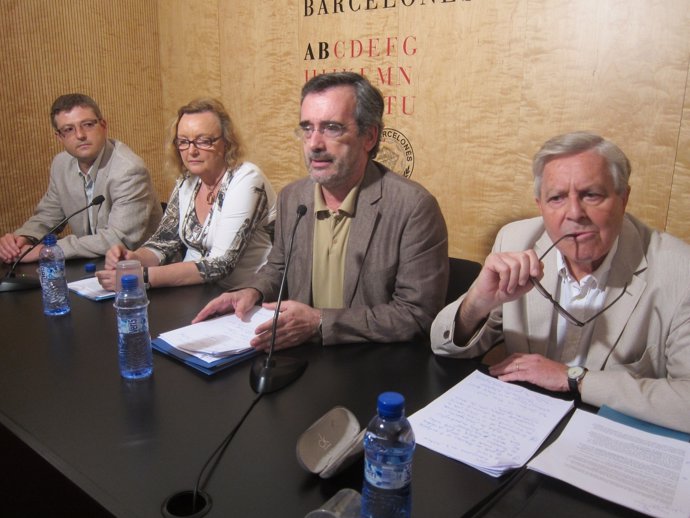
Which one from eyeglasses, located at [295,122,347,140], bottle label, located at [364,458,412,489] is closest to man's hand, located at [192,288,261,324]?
eyeglasses, located at [295,122,347,140]

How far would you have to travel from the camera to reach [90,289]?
5.92 ft

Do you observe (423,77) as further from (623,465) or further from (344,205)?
(623,465)

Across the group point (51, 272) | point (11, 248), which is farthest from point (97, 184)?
point (51, 272)

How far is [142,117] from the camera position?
12.3ft

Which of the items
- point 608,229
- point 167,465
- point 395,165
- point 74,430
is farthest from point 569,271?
point 395,165

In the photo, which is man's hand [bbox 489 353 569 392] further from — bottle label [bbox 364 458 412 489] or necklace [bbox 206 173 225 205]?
necklace [bbox 206 173 225 205]

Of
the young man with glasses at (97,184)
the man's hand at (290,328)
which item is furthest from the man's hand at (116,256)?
the man's hand at (290,328)

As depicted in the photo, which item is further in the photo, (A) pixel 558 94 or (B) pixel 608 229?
(A) pixel 558 94

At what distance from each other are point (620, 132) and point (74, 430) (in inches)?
82.6

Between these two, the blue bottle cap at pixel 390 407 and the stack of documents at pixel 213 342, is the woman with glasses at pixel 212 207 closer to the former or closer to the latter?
the stack of documents at pixel 213 342

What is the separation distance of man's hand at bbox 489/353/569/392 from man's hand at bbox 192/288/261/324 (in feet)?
2.33

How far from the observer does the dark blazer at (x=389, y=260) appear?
1.47m

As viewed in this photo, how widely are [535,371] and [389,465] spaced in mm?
567

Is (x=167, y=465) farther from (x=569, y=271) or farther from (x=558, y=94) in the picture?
(x=558, y=94)
